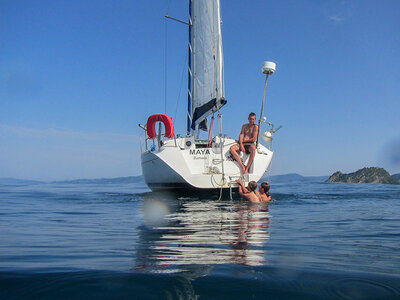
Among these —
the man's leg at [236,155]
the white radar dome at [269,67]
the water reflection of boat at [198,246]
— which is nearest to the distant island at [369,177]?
the man's leg at [236,155]

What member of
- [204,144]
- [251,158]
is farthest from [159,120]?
[251,158]

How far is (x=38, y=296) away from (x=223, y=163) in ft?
28.2

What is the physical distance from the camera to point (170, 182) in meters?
9.99

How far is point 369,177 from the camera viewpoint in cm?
3500

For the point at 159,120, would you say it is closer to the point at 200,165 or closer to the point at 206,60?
the point at 200,165

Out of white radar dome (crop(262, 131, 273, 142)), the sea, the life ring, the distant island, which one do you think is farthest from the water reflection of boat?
the distant island

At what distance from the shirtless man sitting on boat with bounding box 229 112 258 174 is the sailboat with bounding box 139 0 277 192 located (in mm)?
151

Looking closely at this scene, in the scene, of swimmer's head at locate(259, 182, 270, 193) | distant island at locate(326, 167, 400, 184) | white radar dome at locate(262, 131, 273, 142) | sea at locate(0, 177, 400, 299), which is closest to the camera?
sea at locate(0, 177, 400, 299)

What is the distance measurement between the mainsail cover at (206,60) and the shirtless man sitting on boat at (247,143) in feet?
4.20

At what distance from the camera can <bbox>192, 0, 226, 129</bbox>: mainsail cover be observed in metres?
11.1

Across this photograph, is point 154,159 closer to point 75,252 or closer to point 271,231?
point 271,231

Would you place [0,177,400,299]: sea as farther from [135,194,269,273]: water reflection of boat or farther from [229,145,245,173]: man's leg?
[229,145,245,173]: man's leg

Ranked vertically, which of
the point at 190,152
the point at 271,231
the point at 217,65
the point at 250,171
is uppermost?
the point at 217,65

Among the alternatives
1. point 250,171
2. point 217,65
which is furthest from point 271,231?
point 217,65
